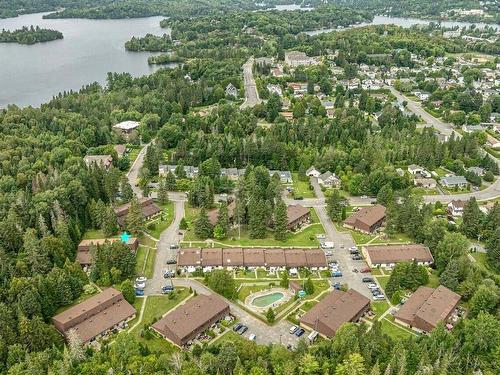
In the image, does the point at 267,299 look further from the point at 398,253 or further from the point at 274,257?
the point at 398,253

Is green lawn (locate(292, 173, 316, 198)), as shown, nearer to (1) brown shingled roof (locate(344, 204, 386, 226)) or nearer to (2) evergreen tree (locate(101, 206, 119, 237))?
(1) brown shingled roof (locate(344, 204, 386, 226))

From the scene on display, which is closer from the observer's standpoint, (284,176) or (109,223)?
(109,223)

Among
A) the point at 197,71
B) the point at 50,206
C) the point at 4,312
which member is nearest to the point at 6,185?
the point at 50,206

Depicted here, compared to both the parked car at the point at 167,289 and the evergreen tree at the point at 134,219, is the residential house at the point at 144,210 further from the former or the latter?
the parked car at the point at 167,289

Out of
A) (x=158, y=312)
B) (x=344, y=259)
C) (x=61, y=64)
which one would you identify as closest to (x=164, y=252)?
(x=158, y=312)

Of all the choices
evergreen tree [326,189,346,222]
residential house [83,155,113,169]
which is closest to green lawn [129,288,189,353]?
evergreen tree [326,189,346,222]

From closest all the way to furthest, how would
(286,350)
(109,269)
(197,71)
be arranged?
(286,350), (109,269), (197,71)

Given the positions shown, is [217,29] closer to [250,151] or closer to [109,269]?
[250,151]
